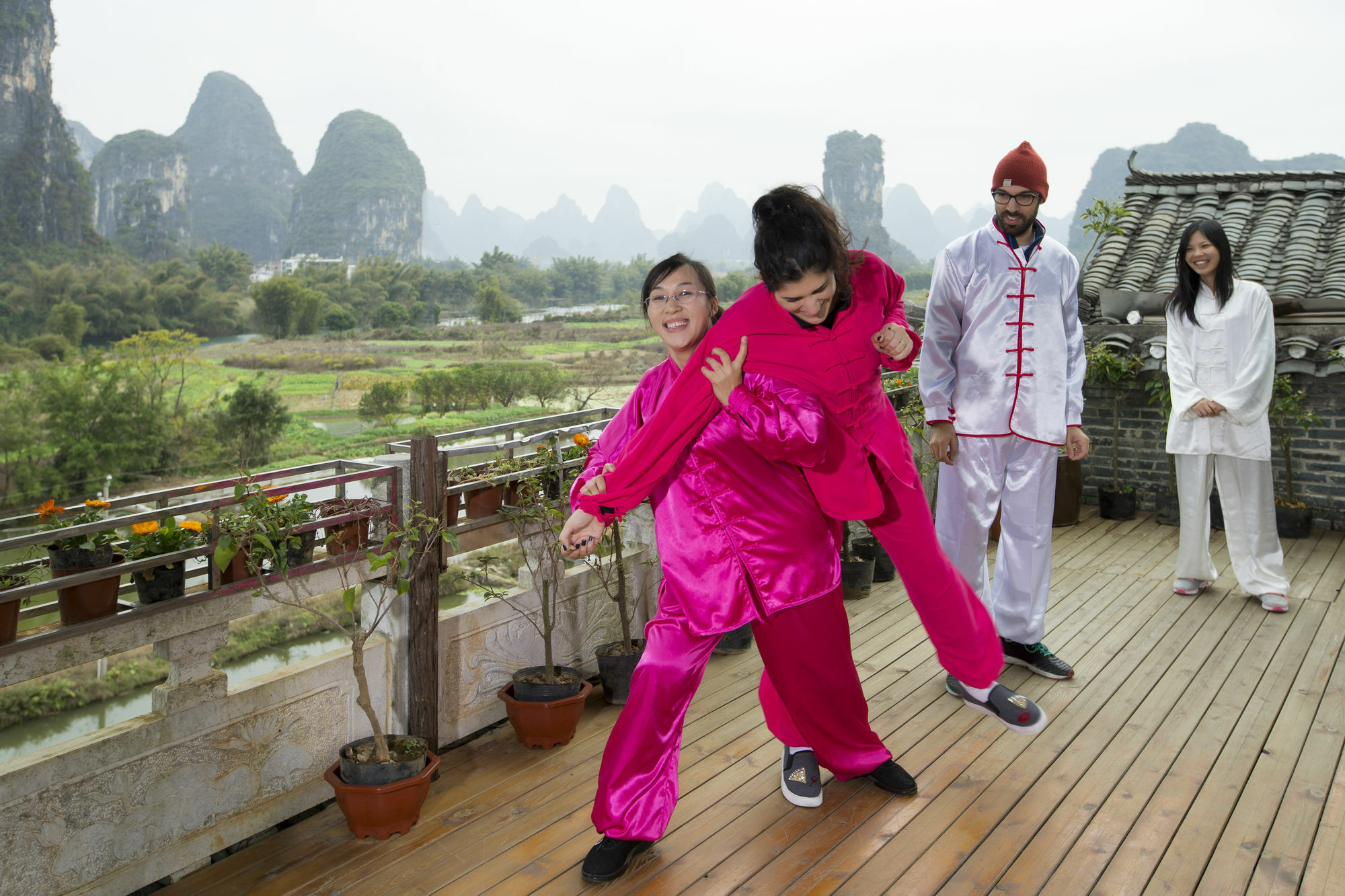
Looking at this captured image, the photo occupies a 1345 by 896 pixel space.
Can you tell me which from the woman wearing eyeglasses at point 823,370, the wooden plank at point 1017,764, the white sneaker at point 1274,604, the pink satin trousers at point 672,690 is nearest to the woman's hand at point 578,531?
the woman wearing eyeglasses at point 823,370

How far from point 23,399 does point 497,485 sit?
23.2 m

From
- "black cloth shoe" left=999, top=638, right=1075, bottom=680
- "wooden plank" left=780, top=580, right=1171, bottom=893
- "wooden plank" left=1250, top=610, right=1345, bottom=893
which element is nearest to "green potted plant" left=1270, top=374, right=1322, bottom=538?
"wooden plank" left=780, top=580, right=1171, bottom=893

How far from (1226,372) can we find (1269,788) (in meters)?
1.98

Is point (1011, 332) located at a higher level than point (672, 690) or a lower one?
higher

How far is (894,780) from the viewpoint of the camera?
216 centimetres

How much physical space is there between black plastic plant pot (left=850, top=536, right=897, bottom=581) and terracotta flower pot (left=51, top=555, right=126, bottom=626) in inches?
114

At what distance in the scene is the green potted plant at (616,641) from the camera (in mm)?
2744

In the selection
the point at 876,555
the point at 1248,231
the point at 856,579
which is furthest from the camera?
the point at 1248,231

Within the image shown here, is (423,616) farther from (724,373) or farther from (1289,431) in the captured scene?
(1289,431)

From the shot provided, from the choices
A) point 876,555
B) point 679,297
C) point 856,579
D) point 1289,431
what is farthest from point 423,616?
point 1289,431

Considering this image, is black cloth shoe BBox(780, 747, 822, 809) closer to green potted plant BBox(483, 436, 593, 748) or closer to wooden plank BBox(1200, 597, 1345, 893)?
green potted plant BBox(483, 436, 593, 748)

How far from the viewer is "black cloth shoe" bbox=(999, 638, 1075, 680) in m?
2.91

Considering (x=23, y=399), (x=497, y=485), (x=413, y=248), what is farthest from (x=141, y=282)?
(x=497, y=485)

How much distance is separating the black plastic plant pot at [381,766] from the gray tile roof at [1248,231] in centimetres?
484
